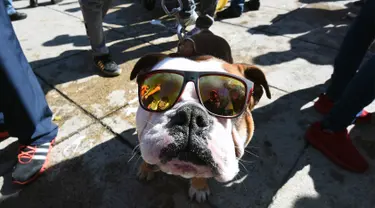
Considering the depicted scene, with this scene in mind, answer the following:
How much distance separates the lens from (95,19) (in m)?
3.37

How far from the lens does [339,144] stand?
247 centimetres

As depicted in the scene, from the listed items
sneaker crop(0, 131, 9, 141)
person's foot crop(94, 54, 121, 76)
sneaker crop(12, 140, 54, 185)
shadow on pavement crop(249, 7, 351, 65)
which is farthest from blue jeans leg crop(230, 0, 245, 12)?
sneaker crop(0, 131, 9, 141)

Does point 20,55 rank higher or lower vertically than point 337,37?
higher

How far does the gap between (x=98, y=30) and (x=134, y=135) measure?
159 centimetres

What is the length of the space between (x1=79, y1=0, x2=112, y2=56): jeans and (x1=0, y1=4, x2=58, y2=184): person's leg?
122 cm

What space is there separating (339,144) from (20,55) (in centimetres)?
282

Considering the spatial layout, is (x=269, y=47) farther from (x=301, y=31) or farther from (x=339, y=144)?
(x=339, y=144)

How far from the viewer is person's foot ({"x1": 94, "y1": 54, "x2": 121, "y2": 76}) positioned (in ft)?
12.0

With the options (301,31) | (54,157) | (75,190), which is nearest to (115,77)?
(54,157)

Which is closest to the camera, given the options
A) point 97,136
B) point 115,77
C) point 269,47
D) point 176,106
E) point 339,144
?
point 176,106

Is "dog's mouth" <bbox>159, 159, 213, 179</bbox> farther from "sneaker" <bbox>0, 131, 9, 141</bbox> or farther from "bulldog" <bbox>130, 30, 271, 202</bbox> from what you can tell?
"sneaker" <bbox>0, 131, 9, 141</bbox>

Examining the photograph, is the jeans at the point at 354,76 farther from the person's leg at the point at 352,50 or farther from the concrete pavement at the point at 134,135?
the concrete pavement at the point at 134,135

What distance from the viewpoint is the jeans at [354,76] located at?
2.22 meters

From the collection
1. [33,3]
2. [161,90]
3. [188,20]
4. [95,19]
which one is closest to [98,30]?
[95,19]
